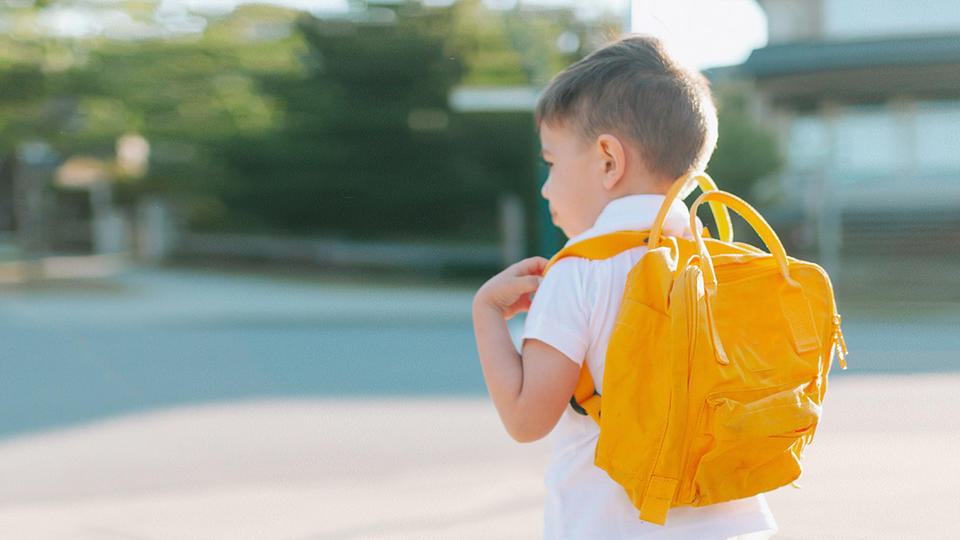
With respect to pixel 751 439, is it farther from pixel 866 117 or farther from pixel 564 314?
pixel 866 117

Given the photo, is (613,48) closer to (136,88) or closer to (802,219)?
(802,219)

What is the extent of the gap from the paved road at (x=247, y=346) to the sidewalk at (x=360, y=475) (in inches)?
34.7

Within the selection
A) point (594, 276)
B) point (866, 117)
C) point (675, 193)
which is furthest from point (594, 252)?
point (866, 117)

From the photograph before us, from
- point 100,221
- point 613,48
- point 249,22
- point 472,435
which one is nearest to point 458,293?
point 249,22

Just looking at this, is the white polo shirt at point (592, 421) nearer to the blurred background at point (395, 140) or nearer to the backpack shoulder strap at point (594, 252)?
the backpack shoulder strap at point (594, 252)

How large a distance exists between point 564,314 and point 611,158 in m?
0.24

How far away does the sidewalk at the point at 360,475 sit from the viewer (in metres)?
4.02

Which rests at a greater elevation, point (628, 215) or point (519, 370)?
point (628, 215)

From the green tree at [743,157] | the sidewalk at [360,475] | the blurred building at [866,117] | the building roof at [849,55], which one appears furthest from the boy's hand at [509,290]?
the building roof at [849,55]

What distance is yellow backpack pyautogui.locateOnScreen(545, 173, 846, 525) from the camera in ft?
4.13

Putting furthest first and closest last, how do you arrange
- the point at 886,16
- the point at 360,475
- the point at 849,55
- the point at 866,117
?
1. the point at 886,16
2. the point at 866,117
3. the point at 849,55
4. the point at 360,475

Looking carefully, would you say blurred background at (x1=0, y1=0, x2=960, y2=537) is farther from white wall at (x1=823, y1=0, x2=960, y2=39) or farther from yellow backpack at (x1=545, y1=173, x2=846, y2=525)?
yellow backpack at (x1=545, y1=173, x2=846, y2=525)

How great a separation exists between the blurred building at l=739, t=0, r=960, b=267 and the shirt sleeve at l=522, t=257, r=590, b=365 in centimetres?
1735

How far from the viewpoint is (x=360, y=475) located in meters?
4.92
